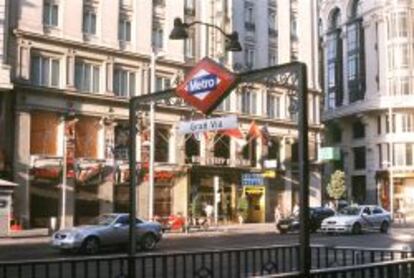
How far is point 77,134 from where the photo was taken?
152ft

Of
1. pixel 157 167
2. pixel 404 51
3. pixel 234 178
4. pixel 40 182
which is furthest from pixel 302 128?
pixel 404 51

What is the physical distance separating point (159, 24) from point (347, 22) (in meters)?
43.1

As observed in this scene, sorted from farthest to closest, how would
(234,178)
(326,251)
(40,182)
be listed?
(234,178)
(40,182)
(326,251)

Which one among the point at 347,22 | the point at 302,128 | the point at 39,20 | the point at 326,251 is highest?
the point at 347,22

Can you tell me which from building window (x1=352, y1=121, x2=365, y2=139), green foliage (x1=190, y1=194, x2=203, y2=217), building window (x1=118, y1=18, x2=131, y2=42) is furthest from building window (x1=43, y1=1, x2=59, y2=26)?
building window (x1=352, y1=121, x2=365, y2=139)

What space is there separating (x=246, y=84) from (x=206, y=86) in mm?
610

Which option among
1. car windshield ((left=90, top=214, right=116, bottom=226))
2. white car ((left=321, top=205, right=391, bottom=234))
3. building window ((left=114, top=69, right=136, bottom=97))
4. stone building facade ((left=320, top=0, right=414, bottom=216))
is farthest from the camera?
stone building facade ((left=320, top=0, right=414, bottom=216))

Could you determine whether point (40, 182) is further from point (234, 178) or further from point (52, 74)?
point (234, 178)

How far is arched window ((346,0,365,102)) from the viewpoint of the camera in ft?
283

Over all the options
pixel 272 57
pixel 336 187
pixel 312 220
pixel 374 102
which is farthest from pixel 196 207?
pixel 374 102

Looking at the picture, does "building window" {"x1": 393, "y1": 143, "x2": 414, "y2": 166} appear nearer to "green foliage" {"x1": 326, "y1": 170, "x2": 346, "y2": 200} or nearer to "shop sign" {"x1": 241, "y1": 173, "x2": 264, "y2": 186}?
"green foliage" {"x1": 326, "y1": 170, "x2": 346, "y2": 200}

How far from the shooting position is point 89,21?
157 feet

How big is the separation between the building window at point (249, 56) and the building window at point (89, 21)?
14255mm

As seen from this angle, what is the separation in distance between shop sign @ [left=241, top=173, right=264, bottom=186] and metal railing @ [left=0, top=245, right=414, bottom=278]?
40.4 metres
